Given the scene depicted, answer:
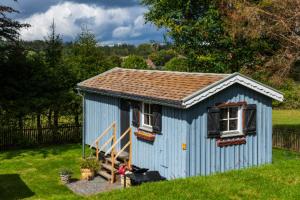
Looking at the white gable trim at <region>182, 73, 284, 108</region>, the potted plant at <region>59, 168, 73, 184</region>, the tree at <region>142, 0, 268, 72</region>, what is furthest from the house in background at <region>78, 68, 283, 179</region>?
the tree at <region>142, 0, 268, 72</region>

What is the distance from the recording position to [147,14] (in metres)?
29.4

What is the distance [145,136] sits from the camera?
16.3 meters

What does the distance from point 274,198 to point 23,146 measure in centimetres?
1836

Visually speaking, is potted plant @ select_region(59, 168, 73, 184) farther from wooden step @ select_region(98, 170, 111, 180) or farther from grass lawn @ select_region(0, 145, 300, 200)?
wooden step @ select_region(98, 170, 111, 180)

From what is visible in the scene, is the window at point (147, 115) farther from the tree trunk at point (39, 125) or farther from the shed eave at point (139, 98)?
the tree trunk at point (39, 125)

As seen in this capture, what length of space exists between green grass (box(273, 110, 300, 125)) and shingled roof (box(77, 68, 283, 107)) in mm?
22965

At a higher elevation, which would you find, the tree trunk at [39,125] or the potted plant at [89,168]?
the tree trunk at [39,125]

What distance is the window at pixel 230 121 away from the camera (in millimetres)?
15273

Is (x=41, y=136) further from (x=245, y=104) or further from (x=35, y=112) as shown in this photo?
(x=245, y=104)

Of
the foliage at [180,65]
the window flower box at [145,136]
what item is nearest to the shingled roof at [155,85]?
the window flower box at [145,136]

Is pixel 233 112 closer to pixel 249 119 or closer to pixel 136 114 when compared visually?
pixel 249 119

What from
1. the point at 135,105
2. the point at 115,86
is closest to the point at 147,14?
the point at 115,86

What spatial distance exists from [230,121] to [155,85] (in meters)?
3.28

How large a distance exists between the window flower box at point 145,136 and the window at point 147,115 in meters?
0.34
